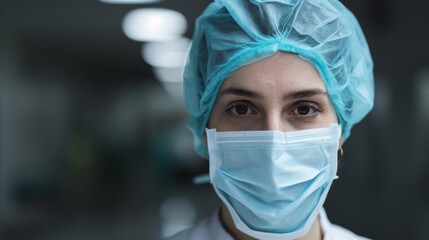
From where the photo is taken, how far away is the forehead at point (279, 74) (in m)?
1.31

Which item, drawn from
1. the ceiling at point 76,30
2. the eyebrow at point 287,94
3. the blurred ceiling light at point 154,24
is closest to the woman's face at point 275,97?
the eyebrow at point 287,94

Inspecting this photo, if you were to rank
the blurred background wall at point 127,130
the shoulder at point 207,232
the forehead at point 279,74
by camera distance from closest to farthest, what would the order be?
1. the forehead at point 279,74
2. the shoulder at point 207,232
3. the blurred background wall at point 127,130

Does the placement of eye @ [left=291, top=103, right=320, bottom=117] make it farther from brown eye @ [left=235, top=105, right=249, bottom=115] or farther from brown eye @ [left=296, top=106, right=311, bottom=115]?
brown eye @ [left=235, top=105, right=249, bottom=115]

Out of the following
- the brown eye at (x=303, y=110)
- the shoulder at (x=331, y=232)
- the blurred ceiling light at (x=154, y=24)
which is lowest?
the blurred ceiling light at (x=154, y=24)

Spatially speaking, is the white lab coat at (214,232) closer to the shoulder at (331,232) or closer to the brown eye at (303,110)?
the shoulder at (331,232)

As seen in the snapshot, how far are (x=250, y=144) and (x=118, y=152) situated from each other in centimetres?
288

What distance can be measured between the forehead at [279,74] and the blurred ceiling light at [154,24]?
8.02 feet

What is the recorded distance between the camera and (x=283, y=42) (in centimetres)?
133

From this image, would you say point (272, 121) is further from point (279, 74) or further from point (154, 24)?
point (154, 24)

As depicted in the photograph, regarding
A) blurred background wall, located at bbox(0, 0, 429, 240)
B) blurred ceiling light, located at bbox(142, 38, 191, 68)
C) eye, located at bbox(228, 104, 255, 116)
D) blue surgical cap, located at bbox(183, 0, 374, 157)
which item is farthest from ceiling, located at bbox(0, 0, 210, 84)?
eye, located at bbox(228, 104, 255, 116)

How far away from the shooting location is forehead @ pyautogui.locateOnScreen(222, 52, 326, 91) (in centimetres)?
131

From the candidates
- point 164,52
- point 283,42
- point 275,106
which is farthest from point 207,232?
point 164,52

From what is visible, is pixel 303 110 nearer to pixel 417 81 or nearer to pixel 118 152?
pixel 417 81

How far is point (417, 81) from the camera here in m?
3.18
